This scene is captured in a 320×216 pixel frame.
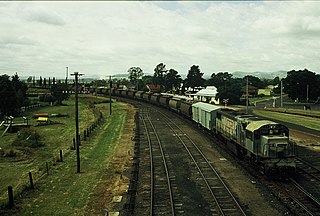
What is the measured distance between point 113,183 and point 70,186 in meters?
2.95

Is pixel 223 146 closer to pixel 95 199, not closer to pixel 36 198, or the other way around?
pixel 95 199

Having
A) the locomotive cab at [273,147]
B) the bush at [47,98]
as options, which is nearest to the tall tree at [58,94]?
the bush at [47,98]

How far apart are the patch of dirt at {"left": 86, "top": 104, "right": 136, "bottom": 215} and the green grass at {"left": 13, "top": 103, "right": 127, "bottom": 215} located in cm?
45

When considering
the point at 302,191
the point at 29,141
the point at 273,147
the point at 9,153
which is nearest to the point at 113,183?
the point at 273,147

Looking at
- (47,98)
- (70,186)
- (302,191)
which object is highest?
(47,98)

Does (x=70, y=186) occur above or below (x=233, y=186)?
below

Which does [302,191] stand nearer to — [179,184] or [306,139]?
[179,184]

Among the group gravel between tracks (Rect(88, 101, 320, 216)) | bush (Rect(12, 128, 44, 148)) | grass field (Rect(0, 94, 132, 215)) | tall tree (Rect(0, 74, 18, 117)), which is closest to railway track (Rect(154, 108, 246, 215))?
gravel between tracks (Rect(88, 101, 320, 216))

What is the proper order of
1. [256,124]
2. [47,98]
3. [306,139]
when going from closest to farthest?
[256,124], [306,139], [47,98]

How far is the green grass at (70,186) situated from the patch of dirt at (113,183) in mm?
448

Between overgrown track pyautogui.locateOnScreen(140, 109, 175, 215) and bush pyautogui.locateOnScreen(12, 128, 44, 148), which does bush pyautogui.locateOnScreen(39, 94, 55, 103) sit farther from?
overgrown track pyautogui.locateOnScreen(140, 109, 175, 215)

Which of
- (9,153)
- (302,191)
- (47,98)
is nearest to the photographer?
(302,191)

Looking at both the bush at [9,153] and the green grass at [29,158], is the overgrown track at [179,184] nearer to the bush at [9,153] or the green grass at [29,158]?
the green grass at [29,158]

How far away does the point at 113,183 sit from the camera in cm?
2306
